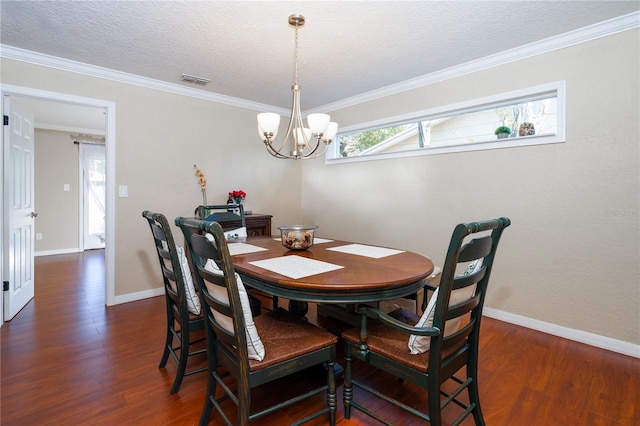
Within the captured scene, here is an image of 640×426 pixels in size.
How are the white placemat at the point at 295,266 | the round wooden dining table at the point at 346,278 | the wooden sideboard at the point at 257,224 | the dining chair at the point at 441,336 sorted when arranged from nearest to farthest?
the dining chair at the point at 441,336
the round wooden dining table at the point at 346,278
the white placemat at the point at 295,266
the wooden sideboard at the point at 257,224

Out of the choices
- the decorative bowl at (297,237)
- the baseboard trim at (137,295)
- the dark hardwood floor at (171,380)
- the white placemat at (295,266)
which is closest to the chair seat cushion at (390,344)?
the white placemat at (295,266)

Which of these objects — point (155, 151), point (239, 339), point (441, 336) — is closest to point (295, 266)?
point (239, 339)

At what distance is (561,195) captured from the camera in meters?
2.50

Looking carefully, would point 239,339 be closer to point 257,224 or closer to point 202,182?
point 257,224

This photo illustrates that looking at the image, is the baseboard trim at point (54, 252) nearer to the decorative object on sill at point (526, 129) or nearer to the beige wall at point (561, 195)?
the beige wall at point (561, 195)

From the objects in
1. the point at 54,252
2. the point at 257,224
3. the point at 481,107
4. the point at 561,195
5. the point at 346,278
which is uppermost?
the point at 481,107

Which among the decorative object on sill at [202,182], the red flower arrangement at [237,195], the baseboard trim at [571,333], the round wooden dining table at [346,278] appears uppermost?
the decorative object on sill at [202,182]

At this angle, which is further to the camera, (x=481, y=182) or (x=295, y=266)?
(x=481, y=182)

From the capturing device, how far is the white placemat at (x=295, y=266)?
5.19ft

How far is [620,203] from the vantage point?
7.41 feet

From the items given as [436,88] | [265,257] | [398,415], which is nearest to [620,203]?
[436,88]

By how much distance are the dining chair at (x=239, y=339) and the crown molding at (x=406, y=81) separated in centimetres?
267

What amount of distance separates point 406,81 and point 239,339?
3154mm

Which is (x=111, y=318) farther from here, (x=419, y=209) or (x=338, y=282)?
(x=419, y=209)
